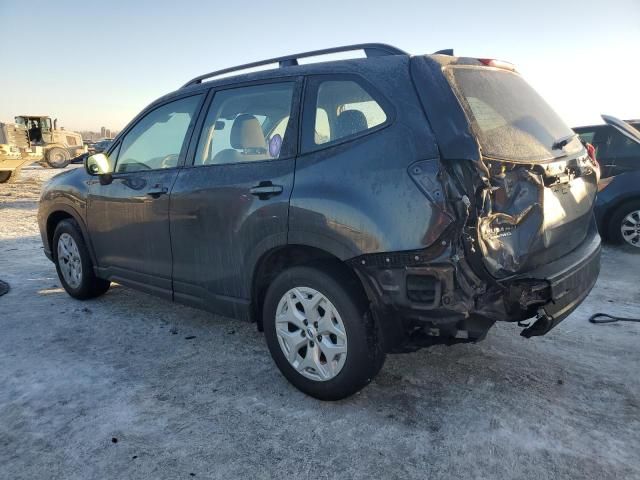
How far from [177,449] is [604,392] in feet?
7.97

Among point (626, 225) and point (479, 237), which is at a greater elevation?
point (479, 237)

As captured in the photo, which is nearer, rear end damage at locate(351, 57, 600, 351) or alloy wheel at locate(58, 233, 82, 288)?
rear end damage at locate(351, 57, 600, 351)

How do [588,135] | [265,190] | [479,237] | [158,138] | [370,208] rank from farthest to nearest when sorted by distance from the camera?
[588,135] < [158,138] < [265,190] < [370,208] < [479,237]

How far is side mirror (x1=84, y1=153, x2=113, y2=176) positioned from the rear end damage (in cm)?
266

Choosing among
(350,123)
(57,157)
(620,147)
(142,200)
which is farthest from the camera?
(57,157)

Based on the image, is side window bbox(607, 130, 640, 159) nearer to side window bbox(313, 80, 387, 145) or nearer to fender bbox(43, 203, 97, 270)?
side window bbox(313, 80, 387, 145)

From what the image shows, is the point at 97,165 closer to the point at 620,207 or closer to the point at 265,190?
the point at 265,190

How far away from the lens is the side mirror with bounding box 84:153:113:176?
410cm

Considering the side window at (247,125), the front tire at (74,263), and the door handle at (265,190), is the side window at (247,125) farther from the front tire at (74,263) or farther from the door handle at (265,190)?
the front tire at (74,263)

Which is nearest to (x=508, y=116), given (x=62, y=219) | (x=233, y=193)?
(x=233, y=193)

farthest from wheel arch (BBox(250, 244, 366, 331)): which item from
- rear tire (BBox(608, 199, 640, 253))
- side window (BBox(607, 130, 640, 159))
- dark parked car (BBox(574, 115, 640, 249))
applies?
side window (BBox(607, 130, 640, 159))

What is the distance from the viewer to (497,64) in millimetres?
2939

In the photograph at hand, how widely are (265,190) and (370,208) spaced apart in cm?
75

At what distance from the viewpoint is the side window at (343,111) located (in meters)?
2.59
